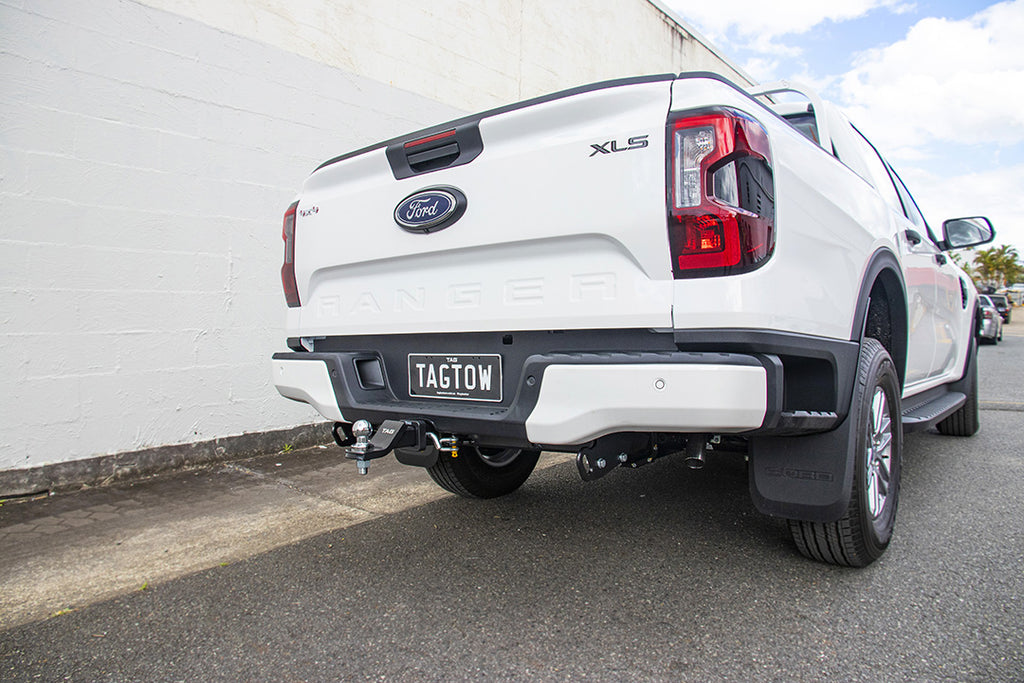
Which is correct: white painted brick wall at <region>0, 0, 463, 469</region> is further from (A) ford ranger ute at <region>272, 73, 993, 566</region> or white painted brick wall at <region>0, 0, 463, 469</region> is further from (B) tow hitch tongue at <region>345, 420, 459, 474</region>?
(B) tow hitch tongue at <region>345, 420, 459, 474</region>

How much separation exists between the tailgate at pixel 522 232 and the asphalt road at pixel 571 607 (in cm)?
94

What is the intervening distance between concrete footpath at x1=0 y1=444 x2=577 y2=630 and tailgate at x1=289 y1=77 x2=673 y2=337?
1119 mm

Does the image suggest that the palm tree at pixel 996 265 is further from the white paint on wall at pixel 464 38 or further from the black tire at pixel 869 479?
the black tire at pixel 869 479

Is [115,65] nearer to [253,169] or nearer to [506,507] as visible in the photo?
[253,169]

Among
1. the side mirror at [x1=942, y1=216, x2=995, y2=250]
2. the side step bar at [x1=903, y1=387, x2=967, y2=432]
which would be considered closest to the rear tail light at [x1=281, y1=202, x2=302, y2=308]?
the side step bar at [x1=903, y1=387, x2=967, y2=432]

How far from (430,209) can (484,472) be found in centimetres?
152

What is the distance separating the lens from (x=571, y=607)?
7.68 ft

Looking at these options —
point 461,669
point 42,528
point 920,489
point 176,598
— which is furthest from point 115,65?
point 920,489

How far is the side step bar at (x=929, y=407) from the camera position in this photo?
127 inches

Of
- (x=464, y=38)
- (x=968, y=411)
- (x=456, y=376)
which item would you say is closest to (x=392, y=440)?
(x=456, y=376)

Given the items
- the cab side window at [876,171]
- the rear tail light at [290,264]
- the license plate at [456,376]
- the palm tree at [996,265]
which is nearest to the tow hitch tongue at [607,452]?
the license plate at [456,376]

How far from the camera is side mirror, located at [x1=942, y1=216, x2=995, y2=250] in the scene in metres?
4.48

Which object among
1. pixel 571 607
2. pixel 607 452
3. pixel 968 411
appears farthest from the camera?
pixel 968 411

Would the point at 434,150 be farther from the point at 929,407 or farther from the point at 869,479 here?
the point at 929,407
